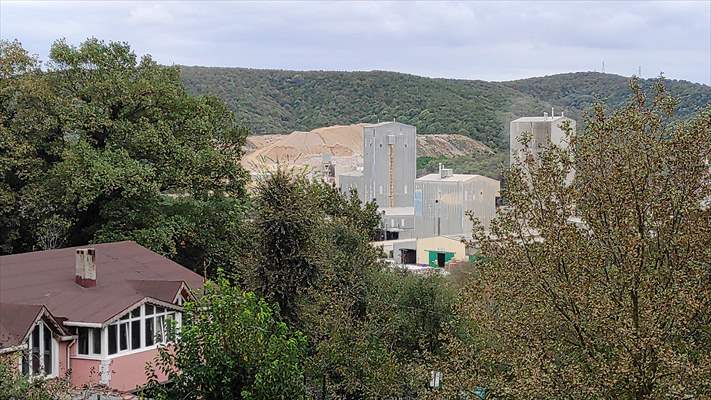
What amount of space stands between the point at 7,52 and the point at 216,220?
367 inches

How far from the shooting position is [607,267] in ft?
36.8

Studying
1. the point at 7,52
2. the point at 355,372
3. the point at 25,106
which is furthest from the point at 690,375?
the point at 7,52

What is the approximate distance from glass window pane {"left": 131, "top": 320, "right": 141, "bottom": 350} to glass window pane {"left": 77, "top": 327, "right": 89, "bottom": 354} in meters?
1.08

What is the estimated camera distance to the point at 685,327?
34.4ft

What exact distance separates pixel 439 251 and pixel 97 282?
36.4 m

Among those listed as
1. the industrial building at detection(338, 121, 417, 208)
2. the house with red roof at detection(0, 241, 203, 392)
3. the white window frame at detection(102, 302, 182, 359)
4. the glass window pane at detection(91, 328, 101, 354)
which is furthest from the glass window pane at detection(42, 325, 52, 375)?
the industrial building at detection(338, 121, 417, 208)

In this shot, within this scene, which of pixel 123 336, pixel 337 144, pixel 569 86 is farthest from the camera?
pixel 569 86

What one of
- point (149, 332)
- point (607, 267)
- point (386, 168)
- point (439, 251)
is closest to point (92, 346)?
point (149, 332)

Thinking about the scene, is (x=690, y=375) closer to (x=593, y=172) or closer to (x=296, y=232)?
(x=593, y=172)

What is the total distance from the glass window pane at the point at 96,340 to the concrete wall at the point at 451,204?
142ft

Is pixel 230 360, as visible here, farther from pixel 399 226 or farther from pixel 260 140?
pixel 260 140

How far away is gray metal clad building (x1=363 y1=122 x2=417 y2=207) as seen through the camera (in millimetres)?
72562

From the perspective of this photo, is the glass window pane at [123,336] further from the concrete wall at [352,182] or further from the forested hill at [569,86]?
the forested hill at [569,86]

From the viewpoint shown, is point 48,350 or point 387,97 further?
point 387,97
